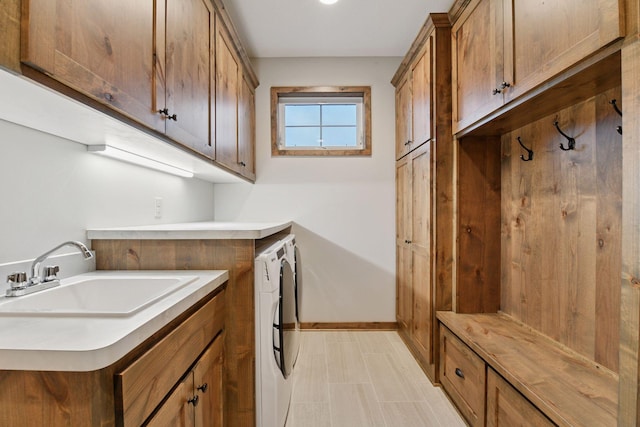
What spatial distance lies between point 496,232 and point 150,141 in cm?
199

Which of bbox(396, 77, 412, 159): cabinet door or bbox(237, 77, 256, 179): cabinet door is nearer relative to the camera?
bbox(237, 77, 256, 179): cabinet door

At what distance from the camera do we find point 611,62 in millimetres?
1028

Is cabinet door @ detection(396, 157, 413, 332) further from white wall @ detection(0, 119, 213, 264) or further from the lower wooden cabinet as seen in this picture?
white wall @ detection(0, 119, 213, 264)

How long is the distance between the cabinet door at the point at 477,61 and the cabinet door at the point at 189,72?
1453 mm

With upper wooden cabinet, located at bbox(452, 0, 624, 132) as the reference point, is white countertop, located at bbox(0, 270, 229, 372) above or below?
below

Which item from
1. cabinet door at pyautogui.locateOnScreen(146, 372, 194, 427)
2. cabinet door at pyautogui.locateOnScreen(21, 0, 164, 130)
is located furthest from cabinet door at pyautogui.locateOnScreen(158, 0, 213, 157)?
cabinet door at pyautogui.locateOnScreen(146, 372, 194, 427)

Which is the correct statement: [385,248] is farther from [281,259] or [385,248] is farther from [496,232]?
[281,259]

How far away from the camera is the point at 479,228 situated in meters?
2.05

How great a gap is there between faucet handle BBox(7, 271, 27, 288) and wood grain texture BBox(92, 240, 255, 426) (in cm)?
42

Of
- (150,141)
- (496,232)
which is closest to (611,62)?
(496,232)

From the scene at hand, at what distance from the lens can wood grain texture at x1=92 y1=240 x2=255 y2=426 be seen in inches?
56.4

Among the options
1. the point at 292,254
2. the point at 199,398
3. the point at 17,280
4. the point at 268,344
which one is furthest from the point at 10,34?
the point at 292,254

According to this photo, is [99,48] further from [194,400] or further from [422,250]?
[422,250]

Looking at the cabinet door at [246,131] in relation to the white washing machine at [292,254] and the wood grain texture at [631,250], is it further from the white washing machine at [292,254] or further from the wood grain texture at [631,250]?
the wood grain texture at [631,250]
